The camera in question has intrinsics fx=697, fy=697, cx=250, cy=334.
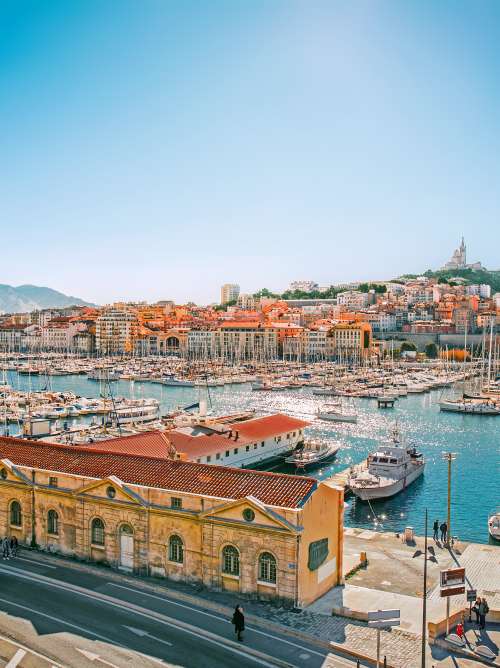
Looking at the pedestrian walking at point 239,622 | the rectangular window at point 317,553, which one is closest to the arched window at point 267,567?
the rectangular window at point 317,553

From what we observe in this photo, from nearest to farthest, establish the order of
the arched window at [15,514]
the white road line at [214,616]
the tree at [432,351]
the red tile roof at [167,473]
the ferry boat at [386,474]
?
the white road line at [214,616] < the red tile roof at [167,473] < the arched window at [15,514] < the ferry boat at [386,474] < the tree at [432,351]

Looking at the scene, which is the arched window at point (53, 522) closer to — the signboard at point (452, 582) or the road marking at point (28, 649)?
the road marking at point (28, 649)

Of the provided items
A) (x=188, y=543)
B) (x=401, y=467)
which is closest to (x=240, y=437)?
(x=401, y=467)

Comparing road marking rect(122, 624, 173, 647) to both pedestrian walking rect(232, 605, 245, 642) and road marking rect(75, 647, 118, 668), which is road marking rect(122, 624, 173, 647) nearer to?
road marking rect(75, 647, 118, 668)

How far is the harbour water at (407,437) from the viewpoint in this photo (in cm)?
3822

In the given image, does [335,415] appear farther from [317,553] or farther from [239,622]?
[239,622]

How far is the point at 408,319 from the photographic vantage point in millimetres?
199625

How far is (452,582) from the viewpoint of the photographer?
62.5ft

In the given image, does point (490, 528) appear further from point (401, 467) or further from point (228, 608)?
point (228, 608)

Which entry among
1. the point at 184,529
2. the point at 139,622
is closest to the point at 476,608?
the point at 184,529

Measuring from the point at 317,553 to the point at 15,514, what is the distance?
39.0ft

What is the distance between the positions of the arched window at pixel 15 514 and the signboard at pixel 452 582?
15.5 meters

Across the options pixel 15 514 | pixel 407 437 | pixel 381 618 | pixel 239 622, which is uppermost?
pixel 381 618

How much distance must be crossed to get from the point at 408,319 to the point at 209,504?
184139mm
